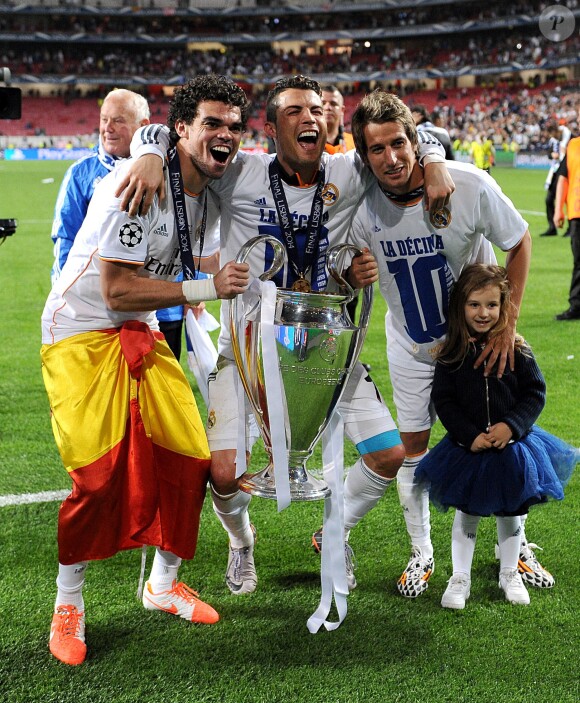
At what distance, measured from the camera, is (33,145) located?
151 feet

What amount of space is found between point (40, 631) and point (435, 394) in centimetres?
168

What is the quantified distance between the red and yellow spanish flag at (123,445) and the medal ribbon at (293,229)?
1.91 ft

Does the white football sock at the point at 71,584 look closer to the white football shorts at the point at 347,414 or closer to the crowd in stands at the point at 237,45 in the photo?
the white football shorts at the point at 347,414

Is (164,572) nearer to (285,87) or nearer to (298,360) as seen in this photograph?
(298,360)

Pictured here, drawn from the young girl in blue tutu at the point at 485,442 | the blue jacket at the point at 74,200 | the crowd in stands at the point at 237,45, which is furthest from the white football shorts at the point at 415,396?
the crowd in stands at the point at 237,45

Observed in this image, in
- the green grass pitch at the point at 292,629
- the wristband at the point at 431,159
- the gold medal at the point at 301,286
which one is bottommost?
the green grass pitch at the point at 292,629

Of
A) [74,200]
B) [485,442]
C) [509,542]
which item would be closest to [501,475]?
[485,442]

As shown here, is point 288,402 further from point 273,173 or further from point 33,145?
point 33,145

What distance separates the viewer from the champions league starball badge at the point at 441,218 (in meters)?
3.11

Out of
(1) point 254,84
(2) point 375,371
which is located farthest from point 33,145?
(2) point 375,371

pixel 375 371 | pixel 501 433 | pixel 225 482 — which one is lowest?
pixel 375 371

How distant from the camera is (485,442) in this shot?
3.06 meters

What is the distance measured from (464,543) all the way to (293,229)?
1.35 meters

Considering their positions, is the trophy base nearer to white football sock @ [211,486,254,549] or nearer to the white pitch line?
white football sock @ [211,486,254,549]
